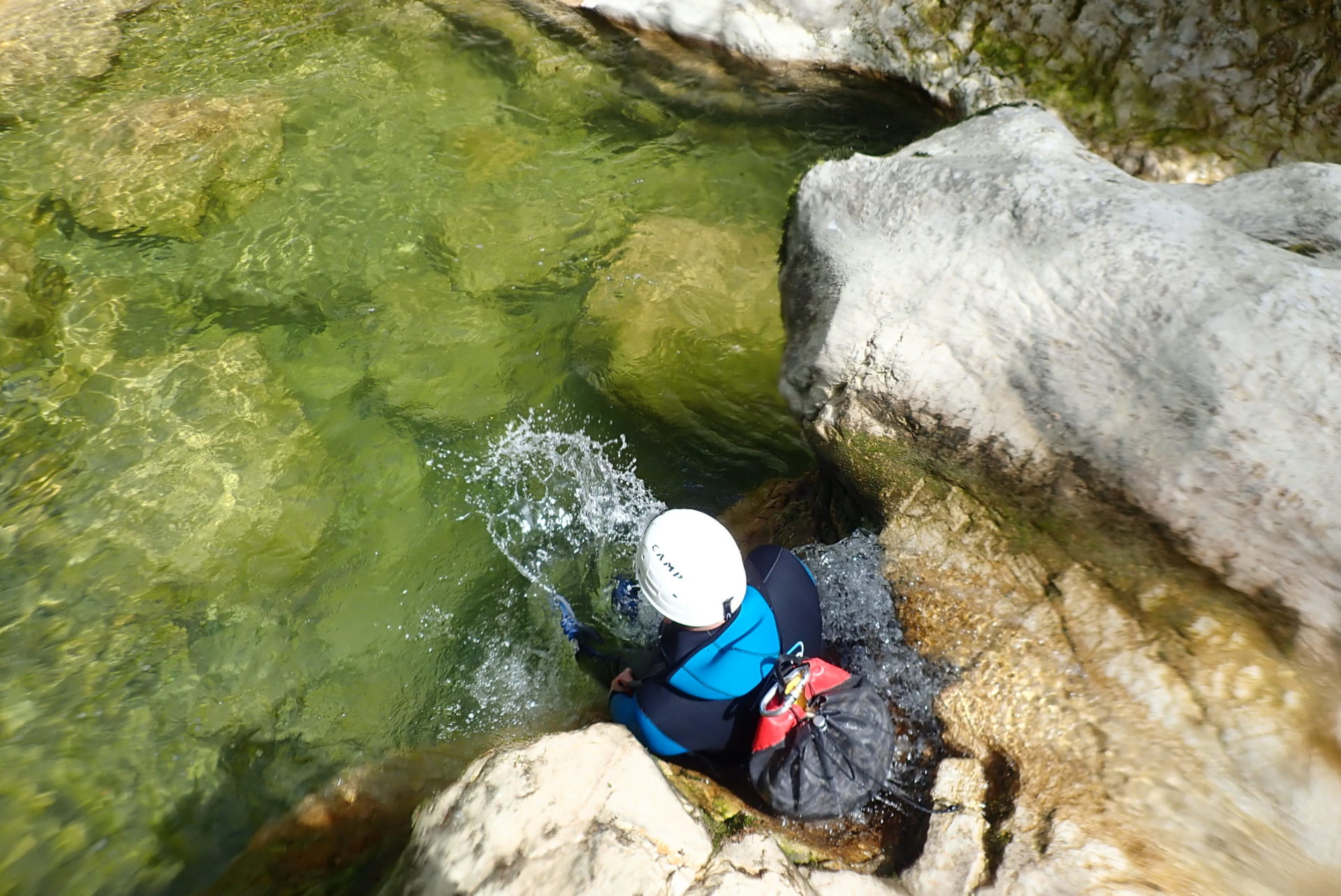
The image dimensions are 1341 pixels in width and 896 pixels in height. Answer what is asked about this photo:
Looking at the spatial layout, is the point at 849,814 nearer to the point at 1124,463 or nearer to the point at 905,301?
the point at 1124,463

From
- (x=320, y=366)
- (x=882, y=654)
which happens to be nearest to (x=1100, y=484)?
(x=882, y=654)

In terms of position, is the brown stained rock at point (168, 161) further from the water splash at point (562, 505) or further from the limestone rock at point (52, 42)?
the water splash at point (562, 505)

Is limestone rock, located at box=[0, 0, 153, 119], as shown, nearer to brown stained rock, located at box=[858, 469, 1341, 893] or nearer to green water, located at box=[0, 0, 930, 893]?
green water, located at box=[0, 0, 930, 893]

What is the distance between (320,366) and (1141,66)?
501 cm

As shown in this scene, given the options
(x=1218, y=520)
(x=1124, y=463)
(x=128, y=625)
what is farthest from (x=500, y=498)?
(x=1218, y=520)

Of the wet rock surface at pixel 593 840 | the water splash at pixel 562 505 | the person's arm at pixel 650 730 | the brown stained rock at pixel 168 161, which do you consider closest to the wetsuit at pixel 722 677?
the person's arm at pixel 650 730

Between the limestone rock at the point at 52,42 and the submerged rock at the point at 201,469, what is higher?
the limestone rock at the point at 52,42

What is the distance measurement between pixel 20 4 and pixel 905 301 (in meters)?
7.18

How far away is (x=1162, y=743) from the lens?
7.82 feet

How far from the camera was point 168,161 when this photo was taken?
520 centimetres

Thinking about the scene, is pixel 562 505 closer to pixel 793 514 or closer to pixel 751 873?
pixel 793 514

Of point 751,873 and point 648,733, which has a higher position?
point 751,873

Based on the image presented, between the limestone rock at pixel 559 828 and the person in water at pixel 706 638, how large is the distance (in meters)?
0.30

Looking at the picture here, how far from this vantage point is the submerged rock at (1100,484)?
2.29m
